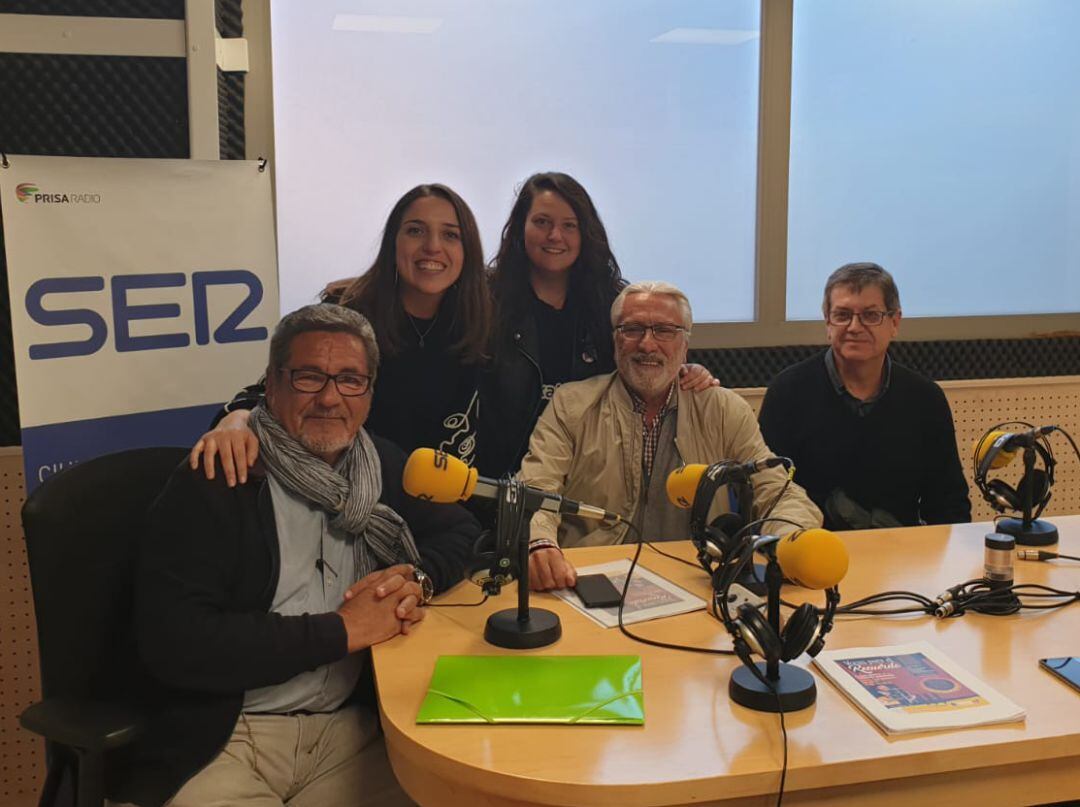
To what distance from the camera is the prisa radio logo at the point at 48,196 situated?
2453mm

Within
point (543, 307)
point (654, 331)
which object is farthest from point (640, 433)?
point (543, 307)

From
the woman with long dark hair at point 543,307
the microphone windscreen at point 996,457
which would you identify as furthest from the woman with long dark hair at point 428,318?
the microphone windscreen at point 996,457

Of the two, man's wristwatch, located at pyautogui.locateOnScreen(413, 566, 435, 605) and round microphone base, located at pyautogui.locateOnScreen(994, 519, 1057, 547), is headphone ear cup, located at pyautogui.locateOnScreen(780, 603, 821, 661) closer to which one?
man's wristwatch, located at pyautogui.locateOnScreen(413, 566, 435, 605)

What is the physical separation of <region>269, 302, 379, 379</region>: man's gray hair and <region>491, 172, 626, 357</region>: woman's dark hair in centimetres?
94

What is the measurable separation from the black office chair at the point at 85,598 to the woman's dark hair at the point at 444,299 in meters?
0.95

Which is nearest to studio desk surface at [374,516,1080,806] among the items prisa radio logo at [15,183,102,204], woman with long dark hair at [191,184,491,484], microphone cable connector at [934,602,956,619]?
microphone cable connector at [934,602,956,619]

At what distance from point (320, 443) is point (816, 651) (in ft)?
3.58

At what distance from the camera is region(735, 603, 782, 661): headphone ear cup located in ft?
4.75

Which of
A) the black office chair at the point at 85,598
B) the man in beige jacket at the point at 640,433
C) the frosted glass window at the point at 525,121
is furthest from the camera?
the frosted glass window at the point at 525,121

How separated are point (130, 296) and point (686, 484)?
65.6 inches

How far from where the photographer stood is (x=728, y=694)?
1.51 metres

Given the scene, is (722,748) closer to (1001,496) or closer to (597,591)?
(597,591)

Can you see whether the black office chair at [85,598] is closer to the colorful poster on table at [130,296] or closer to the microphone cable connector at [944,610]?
the colorful poster on table at [130,296]

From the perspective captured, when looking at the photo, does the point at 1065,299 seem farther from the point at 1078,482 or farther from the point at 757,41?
the point at 757,41
